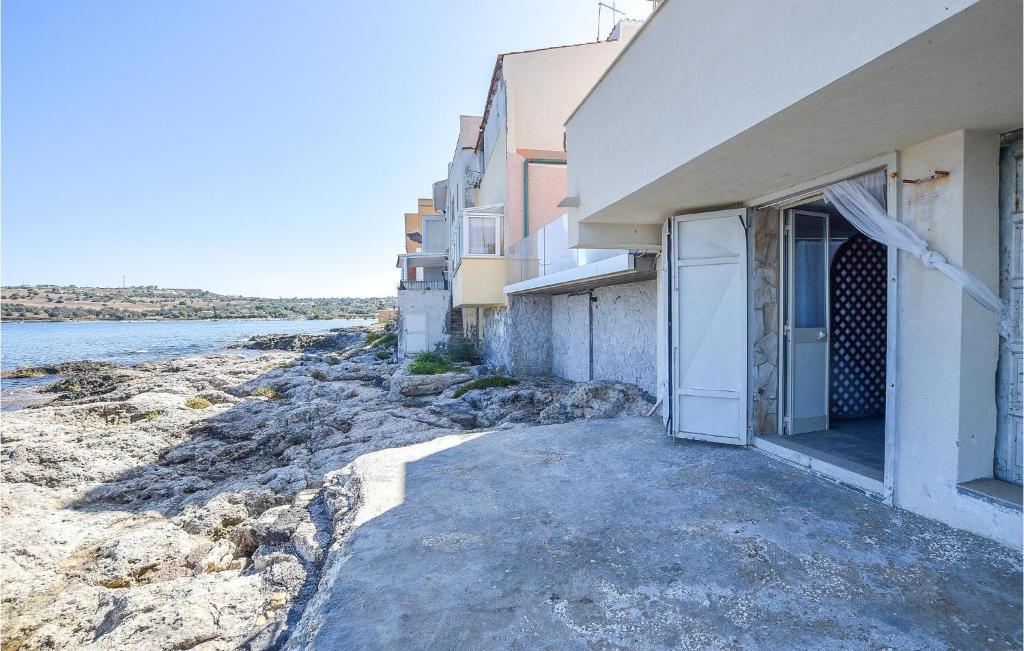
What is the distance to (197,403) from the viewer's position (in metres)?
12.1

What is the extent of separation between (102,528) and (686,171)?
7.10 metres

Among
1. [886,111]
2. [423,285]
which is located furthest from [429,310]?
[886,111]

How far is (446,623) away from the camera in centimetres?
265

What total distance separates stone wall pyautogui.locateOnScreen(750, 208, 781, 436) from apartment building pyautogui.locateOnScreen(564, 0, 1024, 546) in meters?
0.02

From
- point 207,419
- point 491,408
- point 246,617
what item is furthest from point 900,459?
point 207,419

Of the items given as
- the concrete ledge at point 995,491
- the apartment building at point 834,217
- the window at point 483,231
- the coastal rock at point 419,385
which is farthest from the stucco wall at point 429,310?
the concrete ledge at point 995,491

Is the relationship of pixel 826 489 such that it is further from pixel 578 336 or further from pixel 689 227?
pixel 578 336

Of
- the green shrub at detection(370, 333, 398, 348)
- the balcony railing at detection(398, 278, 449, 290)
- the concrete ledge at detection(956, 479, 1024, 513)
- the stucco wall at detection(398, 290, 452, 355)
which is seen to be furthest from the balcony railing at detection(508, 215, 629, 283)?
the green shrub at detection(370, 333, 398, 348)

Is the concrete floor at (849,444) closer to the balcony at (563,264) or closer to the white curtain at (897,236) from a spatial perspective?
the white curtain at (897,236)

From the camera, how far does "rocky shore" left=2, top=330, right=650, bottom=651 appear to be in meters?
3.43

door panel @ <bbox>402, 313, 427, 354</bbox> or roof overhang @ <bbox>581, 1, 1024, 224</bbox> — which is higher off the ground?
roof overhang @ <bbox>581, 1, 1024, 224</bbox>

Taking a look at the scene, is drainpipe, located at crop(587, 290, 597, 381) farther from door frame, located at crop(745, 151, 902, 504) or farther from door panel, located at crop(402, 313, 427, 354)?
door panel, located at crop(402, 313, 427, 354)

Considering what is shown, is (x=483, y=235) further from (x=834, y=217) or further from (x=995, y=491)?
(x=995, y=491)

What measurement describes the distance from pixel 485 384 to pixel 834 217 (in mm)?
7703
